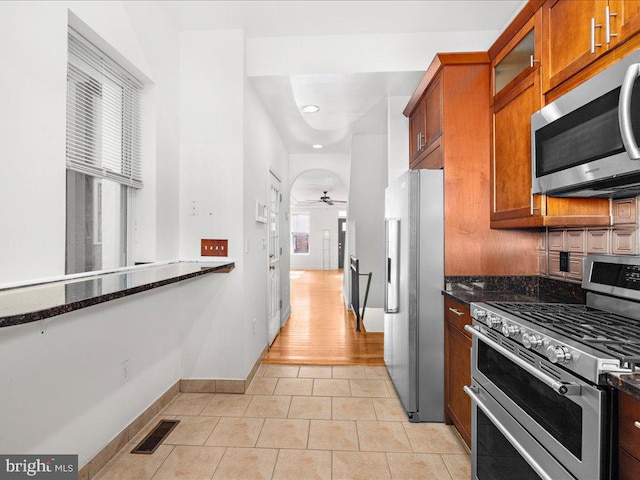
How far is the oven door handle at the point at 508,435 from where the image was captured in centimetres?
125

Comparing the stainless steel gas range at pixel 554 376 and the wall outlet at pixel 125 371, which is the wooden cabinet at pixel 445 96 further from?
the wall outlet at pixel 125 371

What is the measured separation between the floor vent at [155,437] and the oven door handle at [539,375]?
1.92 metres

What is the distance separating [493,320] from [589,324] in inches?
13.4

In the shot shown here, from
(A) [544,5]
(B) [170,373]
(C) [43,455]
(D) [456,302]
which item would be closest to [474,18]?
(A) [544,5]

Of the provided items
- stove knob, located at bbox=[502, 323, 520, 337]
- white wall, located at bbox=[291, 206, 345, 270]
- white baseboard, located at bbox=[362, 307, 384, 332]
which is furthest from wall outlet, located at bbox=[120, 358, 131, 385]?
white wall, located at bbox=[291, 206, 345, 270]

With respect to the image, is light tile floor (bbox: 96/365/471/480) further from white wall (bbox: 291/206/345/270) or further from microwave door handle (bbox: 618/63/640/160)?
white wall (bbox: 291/206/345/270)

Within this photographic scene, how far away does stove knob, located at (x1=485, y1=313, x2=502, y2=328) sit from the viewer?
1.58 m

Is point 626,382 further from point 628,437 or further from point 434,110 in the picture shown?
point 434,110

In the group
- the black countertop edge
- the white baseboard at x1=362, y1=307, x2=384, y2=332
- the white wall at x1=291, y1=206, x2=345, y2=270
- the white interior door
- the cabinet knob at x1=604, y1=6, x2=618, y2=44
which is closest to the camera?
the black countertop edge

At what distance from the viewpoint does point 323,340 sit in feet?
14.0

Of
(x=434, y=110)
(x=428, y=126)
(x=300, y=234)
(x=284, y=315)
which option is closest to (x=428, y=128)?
(x=428, y=126)

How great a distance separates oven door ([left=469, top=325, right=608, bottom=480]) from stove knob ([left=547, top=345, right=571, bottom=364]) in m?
0.03

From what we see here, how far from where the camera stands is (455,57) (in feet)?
7.96

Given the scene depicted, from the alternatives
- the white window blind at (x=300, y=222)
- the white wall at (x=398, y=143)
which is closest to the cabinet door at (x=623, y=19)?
the white wall at (x=398, y=143)
